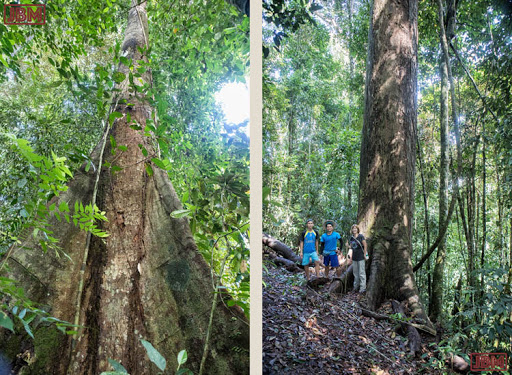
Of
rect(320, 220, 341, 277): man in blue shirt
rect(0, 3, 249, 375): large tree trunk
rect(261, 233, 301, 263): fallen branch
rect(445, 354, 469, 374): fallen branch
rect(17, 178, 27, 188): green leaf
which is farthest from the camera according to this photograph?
rect(261, 233, 301, 263): fallen branch

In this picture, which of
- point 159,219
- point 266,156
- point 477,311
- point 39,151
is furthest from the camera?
point 266,156

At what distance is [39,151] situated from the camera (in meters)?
0.96

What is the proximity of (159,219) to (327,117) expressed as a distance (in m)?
0.92

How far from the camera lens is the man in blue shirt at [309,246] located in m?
1.42

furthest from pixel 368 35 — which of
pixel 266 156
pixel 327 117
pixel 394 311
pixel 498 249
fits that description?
pixel 394 311

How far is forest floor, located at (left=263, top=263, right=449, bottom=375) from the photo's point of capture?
4.17 ft

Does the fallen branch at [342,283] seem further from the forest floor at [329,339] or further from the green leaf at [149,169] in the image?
the green leaf at [149,169]

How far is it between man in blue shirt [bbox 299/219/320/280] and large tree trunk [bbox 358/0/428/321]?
0.76 feet

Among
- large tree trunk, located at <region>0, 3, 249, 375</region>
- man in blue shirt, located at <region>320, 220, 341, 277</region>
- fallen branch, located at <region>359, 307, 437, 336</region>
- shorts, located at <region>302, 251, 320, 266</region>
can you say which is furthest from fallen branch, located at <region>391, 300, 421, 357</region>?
large tree trunk, located at <region>0, 3, 249, 375</region>

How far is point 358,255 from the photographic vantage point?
1.44 meters

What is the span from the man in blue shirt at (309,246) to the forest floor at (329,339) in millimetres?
102

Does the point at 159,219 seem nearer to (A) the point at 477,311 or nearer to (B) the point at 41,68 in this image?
(B) the point at 41,68

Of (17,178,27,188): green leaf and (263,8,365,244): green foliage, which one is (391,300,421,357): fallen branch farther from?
(17,178,27,188): green leaf

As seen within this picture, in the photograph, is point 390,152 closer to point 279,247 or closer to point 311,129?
point 311,129
